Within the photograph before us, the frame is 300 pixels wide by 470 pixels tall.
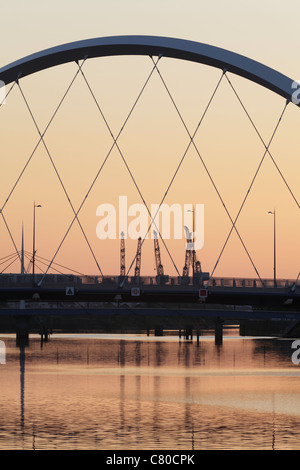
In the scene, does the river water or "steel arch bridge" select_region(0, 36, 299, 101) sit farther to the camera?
"steel arch bridge" select_region(0, 36, 299, 101)

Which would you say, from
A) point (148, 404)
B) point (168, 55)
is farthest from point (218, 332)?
point (148, 404)

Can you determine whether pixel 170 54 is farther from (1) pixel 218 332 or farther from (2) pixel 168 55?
(1) pixel 218 332

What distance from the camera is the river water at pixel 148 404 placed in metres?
38.4

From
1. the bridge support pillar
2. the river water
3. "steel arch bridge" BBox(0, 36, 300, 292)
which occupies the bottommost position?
the river water

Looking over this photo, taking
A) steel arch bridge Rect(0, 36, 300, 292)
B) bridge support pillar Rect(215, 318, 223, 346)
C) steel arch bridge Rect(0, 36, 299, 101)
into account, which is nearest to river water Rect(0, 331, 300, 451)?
steel arch bridge Rect(0, 36, 300, 292)

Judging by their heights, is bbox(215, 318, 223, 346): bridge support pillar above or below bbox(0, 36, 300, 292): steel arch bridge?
below

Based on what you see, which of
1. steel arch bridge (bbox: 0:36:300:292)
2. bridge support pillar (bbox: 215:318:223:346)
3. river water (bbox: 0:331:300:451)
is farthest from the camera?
bridge support pillar (bbox: 215:318:223:346)

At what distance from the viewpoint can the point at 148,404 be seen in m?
53.0

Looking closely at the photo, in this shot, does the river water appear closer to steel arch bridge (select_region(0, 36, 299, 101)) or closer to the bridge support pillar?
steel arch bridge (select_region(0, 36, 299, 101))

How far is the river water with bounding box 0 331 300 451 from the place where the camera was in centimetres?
3838

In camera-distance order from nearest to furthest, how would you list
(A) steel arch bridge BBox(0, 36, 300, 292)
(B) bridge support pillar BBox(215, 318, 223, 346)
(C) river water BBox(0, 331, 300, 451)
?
(C) river water BBox(0, 331, 300, 451) → (A) steel arch bridge BBox(0, 36, 300, 292) → (B) bridge support pillar BBox(215, 318, 223, 346)

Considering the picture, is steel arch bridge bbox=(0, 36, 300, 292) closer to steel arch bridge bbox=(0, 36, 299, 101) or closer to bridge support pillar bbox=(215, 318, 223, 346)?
steel arch bridge bbox=(0, 36, 299, 101)

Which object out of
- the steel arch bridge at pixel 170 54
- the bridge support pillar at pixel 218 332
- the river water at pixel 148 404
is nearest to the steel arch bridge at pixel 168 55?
the steel arch bridge at pixel 170 54
